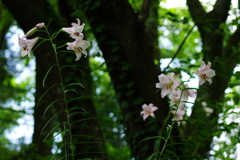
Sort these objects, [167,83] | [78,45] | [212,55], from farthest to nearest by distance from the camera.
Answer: [212,55] < [167,83] < [78,45]

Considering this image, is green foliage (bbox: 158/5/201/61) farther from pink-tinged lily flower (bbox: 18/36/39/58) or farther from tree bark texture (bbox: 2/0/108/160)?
pink-tinged lily flower (bbox: 18/36/39/58)

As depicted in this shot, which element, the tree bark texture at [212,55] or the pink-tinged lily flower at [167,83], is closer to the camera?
the pink-tinged lily flower at [167,83]

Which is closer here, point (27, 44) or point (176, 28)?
point (27, 44)

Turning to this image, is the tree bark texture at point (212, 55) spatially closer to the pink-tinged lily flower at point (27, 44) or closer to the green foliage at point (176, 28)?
the green foliage at point (176, 28)

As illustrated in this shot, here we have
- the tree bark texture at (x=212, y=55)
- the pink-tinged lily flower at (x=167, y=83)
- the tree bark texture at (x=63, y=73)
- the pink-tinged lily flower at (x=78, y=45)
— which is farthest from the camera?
the tree bark texture at (x=212, y=55)

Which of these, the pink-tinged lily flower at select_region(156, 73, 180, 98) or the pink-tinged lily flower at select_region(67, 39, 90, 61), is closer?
the pink-tinged lily flower at select_region(67, 39, 90, 61)

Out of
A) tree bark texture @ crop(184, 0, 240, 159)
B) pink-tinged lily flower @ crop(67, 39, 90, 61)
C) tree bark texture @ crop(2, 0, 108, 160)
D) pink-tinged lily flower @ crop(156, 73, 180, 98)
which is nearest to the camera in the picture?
pink-tinged lily flower @ crop(67, 39, 90, 61)

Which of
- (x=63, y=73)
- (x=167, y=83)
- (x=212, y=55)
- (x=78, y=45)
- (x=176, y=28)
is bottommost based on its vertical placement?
(x=167, y=83)

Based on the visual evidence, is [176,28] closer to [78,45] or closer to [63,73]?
[63,73]

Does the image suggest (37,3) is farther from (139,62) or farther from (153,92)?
(153,92)

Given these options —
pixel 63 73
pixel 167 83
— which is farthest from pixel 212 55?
pixel 167 83

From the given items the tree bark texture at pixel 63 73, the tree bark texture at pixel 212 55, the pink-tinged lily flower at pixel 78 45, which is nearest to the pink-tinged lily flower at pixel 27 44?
the pink-tinged lily flower at pixel 78 45

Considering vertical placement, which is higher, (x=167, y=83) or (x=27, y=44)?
(x=27, y=44)

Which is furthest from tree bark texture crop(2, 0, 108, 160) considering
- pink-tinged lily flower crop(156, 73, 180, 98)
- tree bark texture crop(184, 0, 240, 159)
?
pink-tinged lily flower crop(156, 73, 180, 98)
